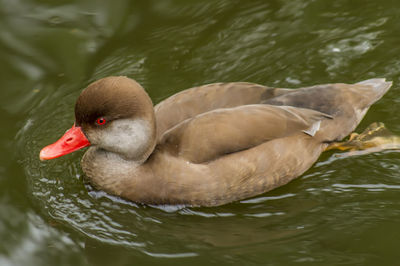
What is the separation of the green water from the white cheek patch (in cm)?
50

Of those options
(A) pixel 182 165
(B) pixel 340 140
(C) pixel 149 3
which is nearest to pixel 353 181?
(B) pixel 340 140

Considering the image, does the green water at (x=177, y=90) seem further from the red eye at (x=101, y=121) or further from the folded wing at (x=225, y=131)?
the red eye at (x=101, y=121)

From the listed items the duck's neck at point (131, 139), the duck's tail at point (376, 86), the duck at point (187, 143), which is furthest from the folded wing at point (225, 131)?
the duck's tail at point (376, 86)

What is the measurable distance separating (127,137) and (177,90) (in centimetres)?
171

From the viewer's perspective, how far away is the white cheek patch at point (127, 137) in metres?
5.11

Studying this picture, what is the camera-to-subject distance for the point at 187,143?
5.19 meters

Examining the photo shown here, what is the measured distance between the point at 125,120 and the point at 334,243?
190cm

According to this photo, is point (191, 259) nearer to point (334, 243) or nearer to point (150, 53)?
point (334, 243)

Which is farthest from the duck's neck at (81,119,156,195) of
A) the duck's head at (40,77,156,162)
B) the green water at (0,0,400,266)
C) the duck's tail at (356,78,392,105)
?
the duck's tail at (356,78,392,105)

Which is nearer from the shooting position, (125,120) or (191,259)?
(191,259)

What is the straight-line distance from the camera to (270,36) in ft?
23.9

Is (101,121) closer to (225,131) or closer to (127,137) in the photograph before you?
(127,137)

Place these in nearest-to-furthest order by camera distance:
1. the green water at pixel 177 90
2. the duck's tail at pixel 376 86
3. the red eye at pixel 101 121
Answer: the green water at pixel 177 90 < the red eye at pixel 101 121 < the duck's tail at pixel 376 86

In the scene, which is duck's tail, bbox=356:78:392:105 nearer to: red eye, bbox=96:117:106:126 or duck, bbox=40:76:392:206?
duck, bbox=40:76:392:206
